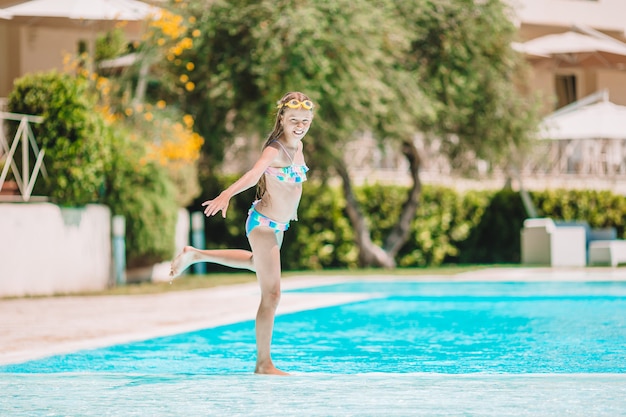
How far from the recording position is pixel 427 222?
24.3 meters

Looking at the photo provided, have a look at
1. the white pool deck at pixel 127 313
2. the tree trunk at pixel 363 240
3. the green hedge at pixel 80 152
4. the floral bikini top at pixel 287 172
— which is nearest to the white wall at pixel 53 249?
the green hedge at pixel 80 152

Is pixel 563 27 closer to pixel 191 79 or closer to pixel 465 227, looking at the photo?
pixel 465 227

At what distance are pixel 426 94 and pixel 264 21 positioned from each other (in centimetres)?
398

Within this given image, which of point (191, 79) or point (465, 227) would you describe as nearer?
point (191, 79)

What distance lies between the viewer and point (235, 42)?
2031cm

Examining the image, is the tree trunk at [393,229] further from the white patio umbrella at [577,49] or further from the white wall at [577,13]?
the white wall at [577,13]

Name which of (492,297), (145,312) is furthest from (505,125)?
(145,312)

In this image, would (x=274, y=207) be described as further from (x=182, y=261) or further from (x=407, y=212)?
(x=407, y=212)

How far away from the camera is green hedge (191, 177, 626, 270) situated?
76.0ft

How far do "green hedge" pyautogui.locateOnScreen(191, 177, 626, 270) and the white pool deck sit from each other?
16.0 feet

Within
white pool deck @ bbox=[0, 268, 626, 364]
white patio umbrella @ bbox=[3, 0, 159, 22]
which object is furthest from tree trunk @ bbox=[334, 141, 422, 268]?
white patio umbrella @ bbox=[3, 0, 159, 22]

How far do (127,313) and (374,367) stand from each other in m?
5.32

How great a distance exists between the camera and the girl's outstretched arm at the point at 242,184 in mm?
5973

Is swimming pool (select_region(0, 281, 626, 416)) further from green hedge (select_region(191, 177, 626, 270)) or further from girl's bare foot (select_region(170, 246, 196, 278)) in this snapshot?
green hedge (select_region(191, 177, 626, 270))
